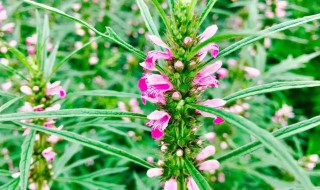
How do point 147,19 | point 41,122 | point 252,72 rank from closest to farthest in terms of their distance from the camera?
point 147,19
point 41,122
point 252,72

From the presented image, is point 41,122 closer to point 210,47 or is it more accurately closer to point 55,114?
point 55,114

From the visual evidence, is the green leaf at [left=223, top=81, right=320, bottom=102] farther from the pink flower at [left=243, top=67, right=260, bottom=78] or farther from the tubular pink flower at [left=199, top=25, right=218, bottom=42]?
the pink flower at [left=243, top=67, right=260, bottom=78]

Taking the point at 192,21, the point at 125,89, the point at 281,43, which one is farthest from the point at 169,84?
the point at 281,43

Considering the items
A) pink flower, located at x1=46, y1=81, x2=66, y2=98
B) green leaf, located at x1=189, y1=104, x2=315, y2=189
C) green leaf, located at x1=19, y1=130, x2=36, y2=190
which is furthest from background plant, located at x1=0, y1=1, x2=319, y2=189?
green leaf, located at x1=189, y1=104, x2=315, y2=189

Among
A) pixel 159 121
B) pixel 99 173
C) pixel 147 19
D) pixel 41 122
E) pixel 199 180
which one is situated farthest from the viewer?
pixel 99 173

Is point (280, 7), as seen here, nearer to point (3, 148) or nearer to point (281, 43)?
point (281, 43)

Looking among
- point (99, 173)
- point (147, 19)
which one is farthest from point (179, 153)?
point (99, 173)

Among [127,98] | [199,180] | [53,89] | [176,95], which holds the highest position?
[127,98]
